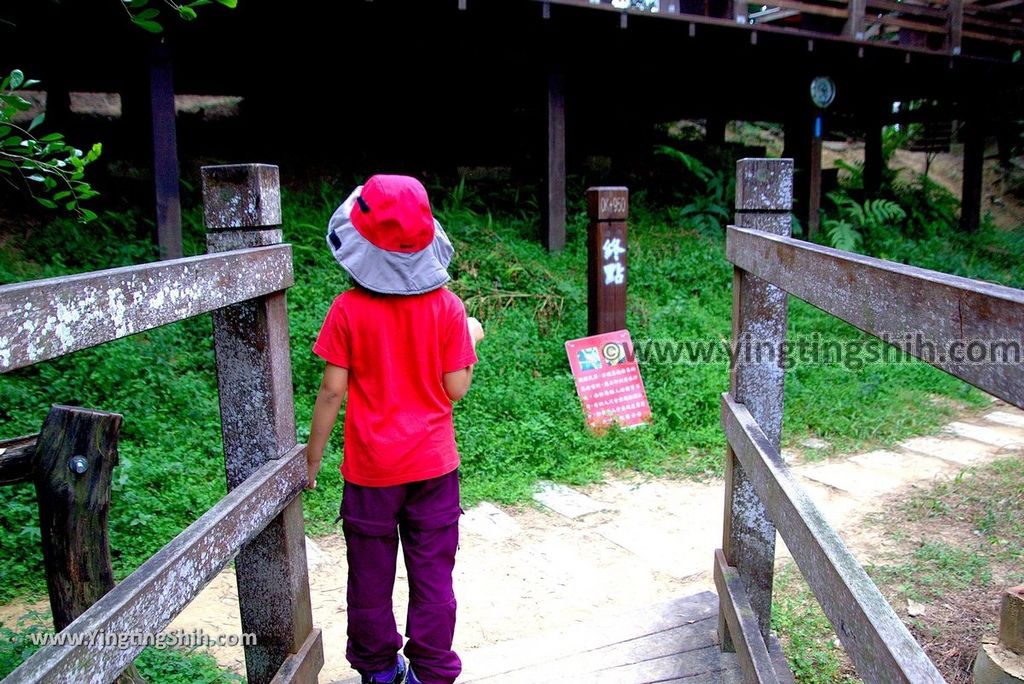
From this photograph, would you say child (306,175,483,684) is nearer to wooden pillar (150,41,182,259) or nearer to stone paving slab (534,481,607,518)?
stone paving slab (534,481,607,518)

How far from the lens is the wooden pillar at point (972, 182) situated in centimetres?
1188

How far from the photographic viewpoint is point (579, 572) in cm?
402

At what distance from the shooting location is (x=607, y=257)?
20.2 ft

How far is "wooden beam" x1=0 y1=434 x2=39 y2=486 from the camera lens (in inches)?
72.6

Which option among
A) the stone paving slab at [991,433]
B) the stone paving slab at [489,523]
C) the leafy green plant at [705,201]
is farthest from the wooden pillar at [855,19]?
the stone paving slab at [489,523]

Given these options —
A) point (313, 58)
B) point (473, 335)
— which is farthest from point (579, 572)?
point (313, 58)

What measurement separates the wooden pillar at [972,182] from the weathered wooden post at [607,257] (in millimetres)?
8396

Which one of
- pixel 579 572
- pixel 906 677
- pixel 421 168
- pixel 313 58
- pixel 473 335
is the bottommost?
pixel 579 572

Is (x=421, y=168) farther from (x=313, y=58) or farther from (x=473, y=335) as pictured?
(x=473, y=335)

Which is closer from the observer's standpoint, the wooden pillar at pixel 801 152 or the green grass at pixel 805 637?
the green grass at pixel 805 637

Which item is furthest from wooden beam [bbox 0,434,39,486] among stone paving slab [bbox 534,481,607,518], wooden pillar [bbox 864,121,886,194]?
wooden pillar [bbox 864,121,886,194]

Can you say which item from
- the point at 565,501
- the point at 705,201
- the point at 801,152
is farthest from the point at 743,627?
the point at 801,152

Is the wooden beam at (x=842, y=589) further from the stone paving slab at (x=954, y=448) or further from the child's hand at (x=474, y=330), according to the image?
the stone paving slab at (x=954, y=448)

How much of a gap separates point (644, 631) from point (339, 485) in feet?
7.81
